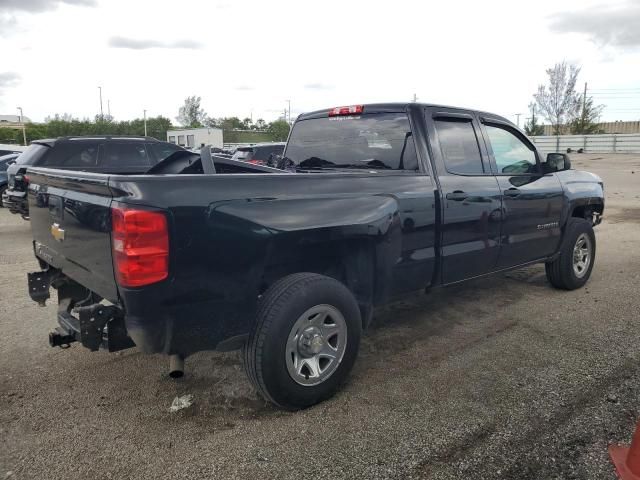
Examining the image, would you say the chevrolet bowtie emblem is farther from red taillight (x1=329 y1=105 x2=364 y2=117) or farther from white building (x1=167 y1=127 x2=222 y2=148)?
white building (x1=167 y1=127 x2=222 y2=148)

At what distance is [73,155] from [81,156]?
174 mm

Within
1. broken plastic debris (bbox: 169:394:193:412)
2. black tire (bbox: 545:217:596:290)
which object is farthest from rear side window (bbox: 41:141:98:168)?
black tire (bbox: 545:217:596:290)

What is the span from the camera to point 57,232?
131 inches

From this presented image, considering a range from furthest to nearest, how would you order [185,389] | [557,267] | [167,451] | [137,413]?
[557,267]
[185,389]
[137,413]
[167,451]

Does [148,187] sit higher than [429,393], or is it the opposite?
[148,187]

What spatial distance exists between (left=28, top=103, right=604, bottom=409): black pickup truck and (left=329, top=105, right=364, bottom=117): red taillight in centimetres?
1

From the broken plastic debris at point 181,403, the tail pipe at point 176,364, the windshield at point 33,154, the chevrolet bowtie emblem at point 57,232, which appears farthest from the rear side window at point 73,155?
the tail pipe at point 176,364

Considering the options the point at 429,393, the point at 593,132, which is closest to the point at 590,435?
the point at 429,393

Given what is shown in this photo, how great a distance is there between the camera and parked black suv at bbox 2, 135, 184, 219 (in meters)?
9.11

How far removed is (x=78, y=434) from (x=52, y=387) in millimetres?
748

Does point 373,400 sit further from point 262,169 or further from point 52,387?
point 52,387

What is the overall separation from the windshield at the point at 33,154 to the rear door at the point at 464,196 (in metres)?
7.76

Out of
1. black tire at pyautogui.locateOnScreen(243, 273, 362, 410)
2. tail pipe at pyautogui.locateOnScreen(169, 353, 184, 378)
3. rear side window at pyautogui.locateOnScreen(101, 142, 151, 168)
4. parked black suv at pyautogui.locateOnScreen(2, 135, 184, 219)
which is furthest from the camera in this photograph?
rear side window at pyautogui.locateOnScreen(101, 142, 151, 168)

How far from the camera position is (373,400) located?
11.1 feet
